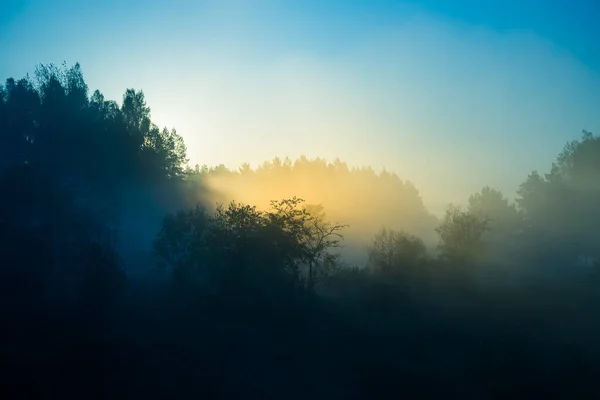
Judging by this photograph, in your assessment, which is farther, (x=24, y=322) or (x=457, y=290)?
(x=457, y=290)

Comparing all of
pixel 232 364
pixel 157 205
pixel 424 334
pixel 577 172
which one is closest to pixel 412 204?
pixel 577 172

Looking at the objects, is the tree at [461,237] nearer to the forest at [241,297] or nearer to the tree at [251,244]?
the forest at [241,297]

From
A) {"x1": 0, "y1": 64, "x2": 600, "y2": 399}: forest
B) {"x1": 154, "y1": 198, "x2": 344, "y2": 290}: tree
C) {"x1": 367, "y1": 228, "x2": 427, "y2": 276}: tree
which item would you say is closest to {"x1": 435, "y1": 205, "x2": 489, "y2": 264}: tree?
{"x1": 0, "y1": 64, "x2": 600, "y2": 399}: forest

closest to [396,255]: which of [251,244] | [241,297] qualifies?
[251,244]

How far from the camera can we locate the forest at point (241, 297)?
28.7m

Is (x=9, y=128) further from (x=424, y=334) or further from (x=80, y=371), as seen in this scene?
(x=424, y=334)

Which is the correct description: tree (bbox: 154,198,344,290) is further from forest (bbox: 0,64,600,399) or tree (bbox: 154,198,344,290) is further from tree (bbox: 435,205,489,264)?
tree (bbox: 435,205,489,264)

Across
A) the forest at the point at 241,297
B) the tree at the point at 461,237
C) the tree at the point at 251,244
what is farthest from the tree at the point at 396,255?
the tree at the point at 251,244

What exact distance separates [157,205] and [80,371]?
65857mm

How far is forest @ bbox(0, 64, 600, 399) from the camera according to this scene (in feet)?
94.2

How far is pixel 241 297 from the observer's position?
4272 centimetres

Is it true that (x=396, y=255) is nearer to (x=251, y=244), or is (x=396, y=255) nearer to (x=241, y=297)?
(x=251, y=244)

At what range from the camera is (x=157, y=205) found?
8944 cm

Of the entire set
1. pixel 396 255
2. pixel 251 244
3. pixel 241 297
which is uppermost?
pixel 396 255
